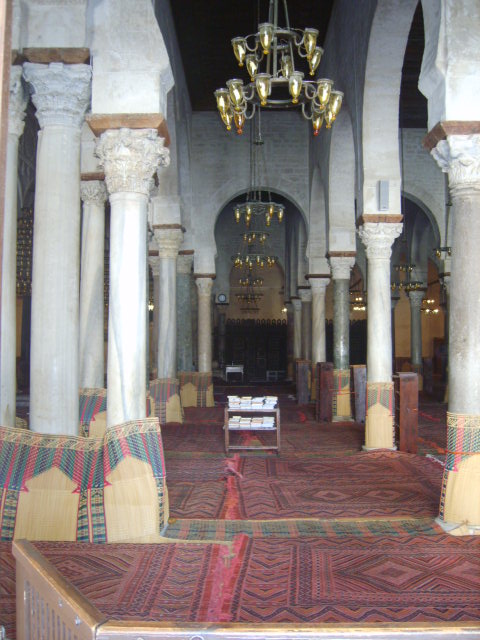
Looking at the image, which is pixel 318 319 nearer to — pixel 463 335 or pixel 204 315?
pixel 204 315

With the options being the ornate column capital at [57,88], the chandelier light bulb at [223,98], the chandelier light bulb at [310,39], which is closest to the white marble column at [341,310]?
the chandelier light bulb at [223,98]

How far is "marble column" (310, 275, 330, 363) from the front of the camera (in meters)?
14.8

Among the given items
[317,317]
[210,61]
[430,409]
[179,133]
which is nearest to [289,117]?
[210,61]

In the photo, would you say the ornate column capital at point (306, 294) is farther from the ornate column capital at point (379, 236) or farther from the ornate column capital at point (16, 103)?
the ornate column capital at point (16, 103)

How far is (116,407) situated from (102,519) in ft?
2.93

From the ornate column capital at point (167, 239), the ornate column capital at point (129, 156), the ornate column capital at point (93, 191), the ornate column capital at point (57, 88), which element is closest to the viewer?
the ornate column capital at point (129, 156)


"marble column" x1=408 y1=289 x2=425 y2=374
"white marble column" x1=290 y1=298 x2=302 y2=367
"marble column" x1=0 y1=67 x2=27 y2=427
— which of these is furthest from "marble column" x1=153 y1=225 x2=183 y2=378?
"marble column" x1=408 y1=289 x2=425 y2=374

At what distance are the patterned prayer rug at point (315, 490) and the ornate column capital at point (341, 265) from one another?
5.40 metres

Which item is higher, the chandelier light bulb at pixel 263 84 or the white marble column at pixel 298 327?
the chandelier light bulb at pixel 263 84

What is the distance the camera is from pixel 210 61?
44.6 feet

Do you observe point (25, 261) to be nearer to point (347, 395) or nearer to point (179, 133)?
point (179, 133)

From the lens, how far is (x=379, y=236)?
29.7ft

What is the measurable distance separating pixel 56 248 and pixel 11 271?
49cm

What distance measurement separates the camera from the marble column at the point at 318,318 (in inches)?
584
